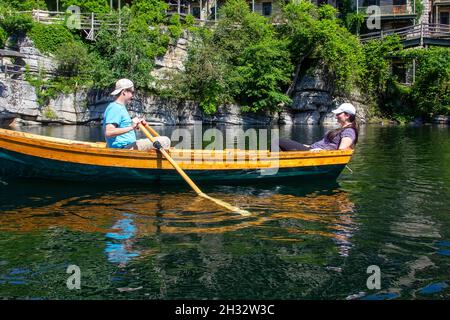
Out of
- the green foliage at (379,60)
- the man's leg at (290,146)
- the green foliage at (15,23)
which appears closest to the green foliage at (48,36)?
the green foliage at (15,23)

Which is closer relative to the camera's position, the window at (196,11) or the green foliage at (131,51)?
the green foliage at (131,51)

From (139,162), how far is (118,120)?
3.30 ft

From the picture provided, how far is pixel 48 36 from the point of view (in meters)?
40.3

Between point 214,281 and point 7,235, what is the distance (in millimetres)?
3326

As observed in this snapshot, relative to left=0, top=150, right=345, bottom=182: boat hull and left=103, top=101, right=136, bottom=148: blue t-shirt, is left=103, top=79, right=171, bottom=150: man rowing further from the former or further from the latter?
left=0, top=150, right=345, bottom=182: boat hull

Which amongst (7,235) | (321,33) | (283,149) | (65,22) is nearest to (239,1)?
(321,33)

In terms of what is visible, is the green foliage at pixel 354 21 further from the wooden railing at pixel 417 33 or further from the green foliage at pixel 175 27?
the green foliage at pixel 175 27

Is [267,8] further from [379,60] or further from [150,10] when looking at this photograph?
[379,60]

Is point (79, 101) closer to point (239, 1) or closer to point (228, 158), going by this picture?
point (239, 1)

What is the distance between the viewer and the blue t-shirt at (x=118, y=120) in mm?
9791

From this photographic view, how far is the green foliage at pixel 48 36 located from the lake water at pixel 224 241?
106ft

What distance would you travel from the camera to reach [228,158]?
1076 centimetres

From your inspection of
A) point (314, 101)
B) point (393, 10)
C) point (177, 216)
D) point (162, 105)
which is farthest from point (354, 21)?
point (177, 216)

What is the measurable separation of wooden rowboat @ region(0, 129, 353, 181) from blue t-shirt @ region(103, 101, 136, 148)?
0.99 ft
